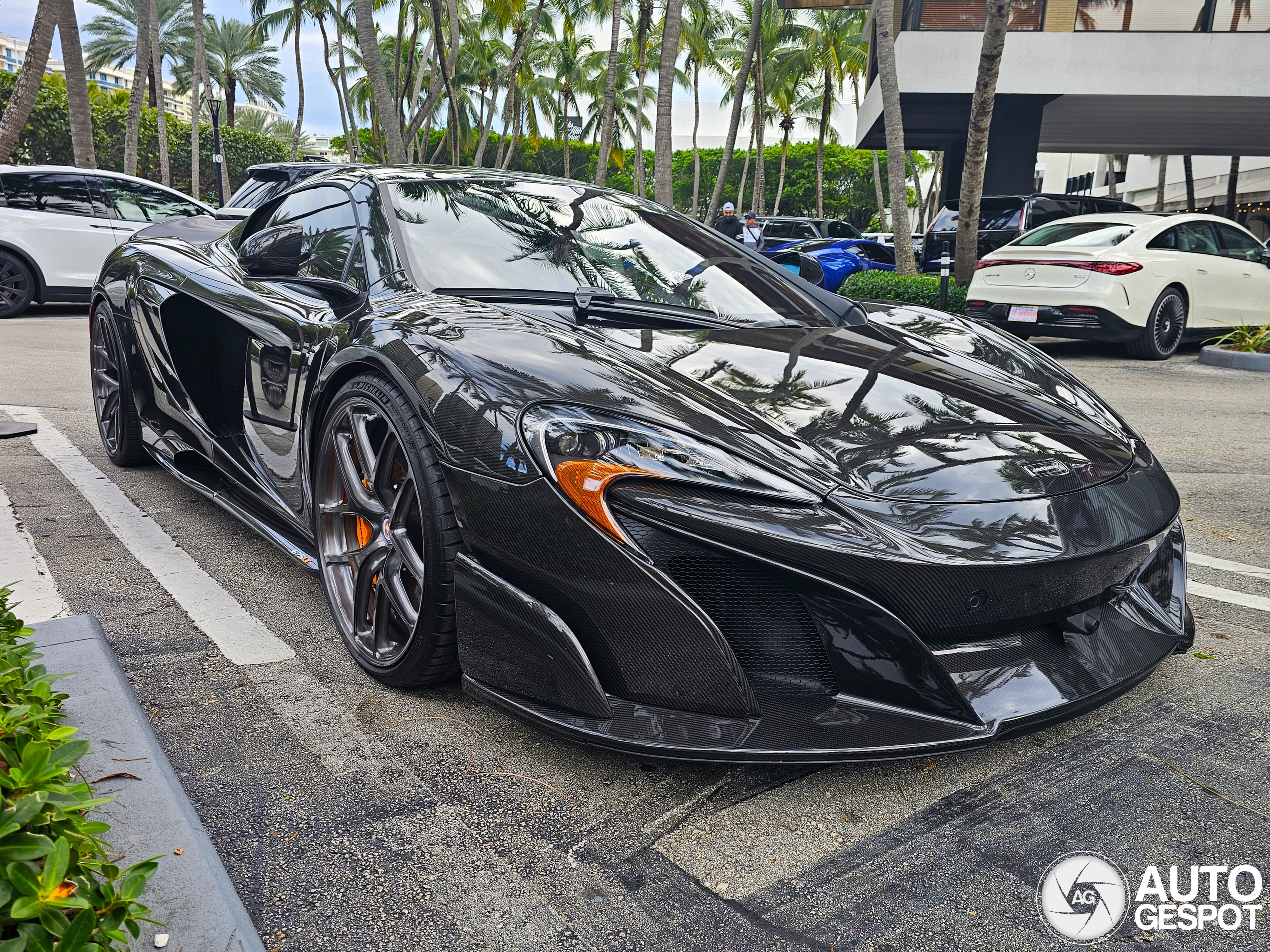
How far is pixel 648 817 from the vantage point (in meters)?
1.86

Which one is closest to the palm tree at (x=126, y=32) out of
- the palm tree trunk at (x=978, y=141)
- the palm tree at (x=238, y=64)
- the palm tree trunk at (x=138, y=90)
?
the palm tree at (x=238, y=64)

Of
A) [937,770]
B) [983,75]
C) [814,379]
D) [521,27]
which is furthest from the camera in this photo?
[521,27]

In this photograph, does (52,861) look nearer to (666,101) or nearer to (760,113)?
(666,101)

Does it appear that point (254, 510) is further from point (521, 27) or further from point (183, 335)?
point (521, 27)

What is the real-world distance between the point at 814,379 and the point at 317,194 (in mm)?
1819

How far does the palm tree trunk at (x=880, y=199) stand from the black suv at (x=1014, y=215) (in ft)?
69.6

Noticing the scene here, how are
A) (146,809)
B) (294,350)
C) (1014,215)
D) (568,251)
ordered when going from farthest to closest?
(1014,215)
(568,251)
(294,350)
(146,809)

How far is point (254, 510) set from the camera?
122 inches

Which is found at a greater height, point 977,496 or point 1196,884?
point 977,496

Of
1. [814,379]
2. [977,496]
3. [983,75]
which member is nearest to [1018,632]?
[977,496]

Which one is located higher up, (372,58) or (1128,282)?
(372,58)

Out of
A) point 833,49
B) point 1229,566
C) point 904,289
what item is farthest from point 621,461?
point 833,49

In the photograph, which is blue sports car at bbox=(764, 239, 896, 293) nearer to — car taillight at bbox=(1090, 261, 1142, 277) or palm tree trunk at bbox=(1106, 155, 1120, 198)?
car taillight at bbox=(1090, 261, 1142, 277)

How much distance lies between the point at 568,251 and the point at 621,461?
1241 millimetres
